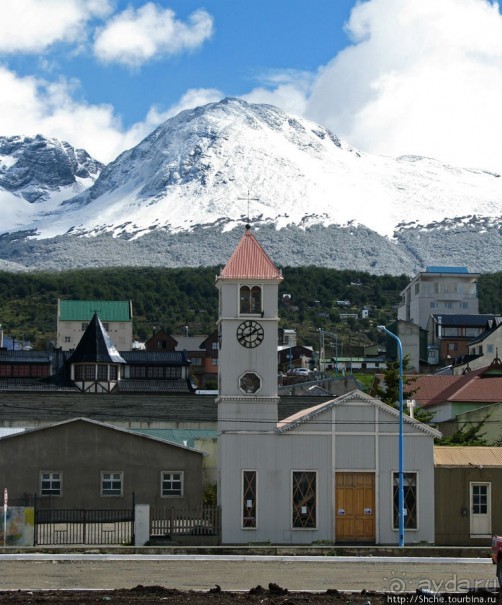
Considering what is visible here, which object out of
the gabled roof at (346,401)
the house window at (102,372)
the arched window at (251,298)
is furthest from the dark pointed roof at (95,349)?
the gabled roof at (346,401)

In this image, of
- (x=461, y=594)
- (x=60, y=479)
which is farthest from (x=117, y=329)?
(x=461, y=594)

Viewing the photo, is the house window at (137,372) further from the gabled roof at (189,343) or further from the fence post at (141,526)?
the fence post at (141,526)

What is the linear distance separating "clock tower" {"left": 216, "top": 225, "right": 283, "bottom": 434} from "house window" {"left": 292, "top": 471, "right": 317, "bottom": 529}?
203cm

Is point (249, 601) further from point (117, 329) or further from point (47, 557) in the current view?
point (117, 329)

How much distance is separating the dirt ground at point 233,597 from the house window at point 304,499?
1636 cm

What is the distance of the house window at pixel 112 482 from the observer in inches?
2280

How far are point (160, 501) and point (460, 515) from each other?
41.9ft

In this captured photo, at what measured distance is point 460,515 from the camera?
168ft

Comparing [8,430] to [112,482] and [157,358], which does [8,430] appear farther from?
[157,358]

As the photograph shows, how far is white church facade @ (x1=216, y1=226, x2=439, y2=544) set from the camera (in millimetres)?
50719

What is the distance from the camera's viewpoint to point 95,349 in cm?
10600

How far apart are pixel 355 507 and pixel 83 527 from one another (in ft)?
31.7

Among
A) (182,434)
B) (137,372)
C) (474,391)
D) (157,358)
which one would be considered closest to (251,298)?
(182,434)

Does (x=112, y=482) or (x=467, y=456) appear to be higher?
(x=467, y=456)
